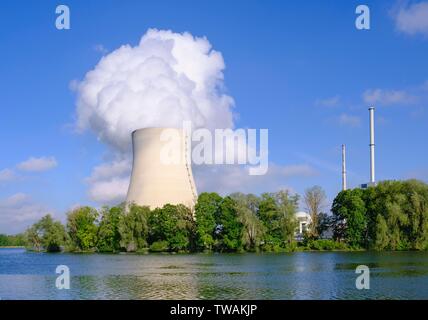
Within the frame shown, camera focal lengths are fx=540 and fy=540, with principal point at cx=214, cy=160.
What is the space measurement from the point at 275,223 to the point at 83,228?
18.7 metres

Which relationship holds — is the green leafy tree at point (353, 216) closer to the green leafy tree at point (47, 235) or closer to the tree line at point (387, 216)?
the tree line at point (387, 216)

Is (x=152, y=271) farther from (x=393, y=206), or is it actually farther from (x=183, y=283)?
A: (x=393, y=206)

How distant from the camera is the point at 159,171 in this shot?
41.3 meters

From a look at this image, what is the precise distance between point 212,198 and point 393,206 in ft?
46.1

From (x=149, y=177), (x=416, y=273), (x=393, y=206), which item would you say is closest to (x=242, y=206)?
(x=149, y=177)

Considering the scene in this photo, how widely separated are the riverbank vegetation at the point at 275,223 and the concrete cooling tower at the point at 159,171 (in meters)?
1.04

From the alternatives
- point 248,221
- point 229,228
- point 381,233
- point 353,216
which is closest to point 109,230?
point 229,228

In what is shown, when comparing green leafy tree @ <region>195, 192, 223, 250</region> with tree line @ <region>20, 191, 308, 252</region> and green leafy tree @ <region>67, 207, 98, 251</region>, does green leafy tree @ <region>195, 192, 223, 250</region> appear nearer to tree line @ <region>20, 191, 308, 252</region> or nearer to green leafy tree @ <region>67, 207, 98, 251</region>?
tree line @ <region>20, 191, 308, 252</region>

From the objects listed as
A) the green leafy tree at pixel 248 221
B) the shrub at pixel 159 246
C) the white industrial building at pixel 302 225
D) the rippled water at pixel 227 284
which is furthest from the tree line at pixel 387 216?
the rippled water at pixel 227 284

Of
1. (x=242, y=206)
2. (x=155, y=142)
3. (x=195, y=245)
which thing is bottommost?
(x=195, y=245)

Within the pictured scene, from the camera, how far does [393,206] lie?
132ft

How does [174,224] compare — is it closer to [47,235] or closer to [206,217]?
[206,217]

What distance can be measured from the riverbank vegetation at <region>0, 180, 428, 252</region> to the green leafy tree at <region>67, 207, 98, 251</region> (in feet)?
10.3

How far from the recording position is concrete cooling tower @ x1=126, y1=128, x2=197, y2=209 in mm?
40719
